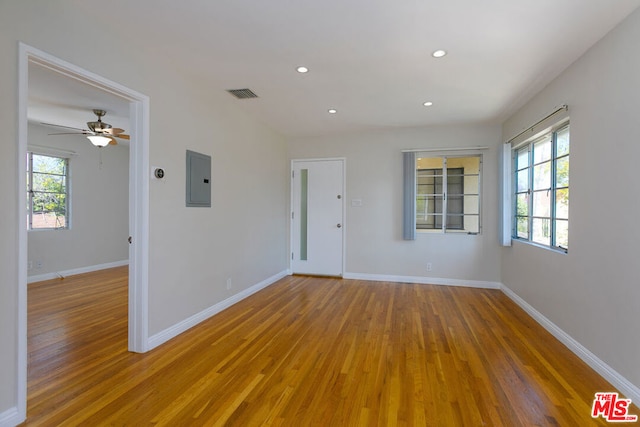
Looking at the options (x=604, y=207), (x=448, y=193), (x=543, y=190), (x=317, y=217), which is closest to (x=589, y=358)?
(x=604, y=207)

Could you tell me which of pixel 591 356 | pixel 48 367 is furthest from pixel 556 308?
pixel 48 367

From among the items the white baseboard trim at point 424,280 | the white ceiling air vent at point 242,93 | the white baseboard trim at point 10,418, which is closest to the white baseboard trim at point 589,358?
the white baseboard trim at point 424,280

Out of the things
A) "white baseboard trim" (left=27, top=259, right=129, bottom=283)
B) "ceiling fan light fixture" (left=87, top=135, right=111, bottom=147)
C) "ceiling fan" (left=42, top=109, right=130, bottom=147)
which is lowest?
"white baseboard trim" (left=27, top=259, right=129, bottom=283)

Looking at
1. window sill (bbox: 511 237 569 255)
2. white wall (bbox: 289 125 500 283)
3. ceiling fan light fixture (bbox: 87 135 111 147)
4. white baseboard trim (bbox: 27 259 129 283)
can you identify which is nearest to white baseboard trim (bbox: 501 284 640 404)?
window sill (bbox: 511 237 569 255)

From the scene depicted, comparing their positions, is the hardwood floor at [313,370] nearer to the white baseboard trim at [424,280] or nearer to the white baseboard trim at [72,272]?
the white baseboard trim at [424,280]

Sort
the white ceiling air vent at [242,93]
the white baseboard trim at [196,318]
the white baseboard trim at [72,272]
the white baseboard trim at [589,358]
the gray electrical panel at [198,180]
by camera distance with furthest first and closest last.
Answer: the white baseboard trim at [72,272] → the white ceiling air vent at [242,93] → the gray electrical panel at [198,180] → the white baseboard trim at [196,318] → the white baseboard trim at [589,358]

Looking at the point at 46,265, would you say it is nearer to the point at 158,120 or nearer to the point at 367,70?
the point at 158,120

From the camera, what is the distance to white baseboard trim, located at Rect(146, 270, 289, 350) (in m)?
2.70

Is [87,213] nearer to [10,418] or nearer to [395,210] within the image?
[10,418]

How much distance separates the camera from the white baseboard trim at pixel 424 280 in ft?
15.7

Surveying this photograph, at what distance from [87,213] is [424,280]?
6.37 metres

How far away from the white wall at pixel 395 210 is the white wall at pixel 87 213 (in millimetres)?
3874

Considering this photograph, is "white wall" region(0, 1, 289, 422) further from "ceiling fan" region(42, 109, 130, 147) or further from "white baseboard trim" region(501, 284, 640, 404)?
"white baseboard trim" region(501, 284, 640, 404)

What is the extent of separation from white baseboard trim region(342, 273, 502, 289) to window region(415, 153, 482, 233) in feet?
2.65
